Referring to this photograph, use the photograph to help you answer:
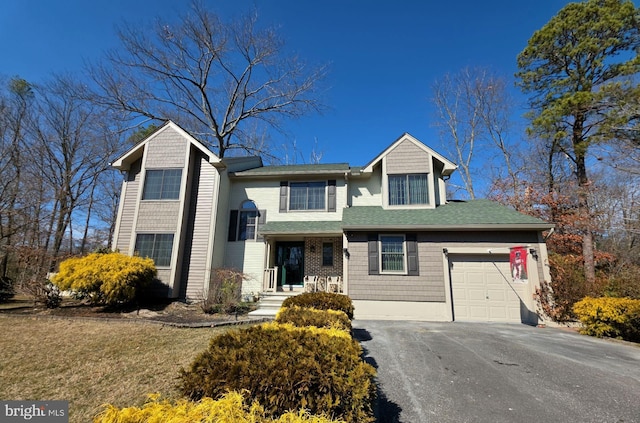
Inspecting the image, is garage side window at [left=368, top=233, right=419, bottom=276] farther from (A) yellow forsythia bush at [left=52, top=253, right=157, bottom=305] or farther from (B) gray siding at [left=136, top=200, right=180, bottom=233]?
(A) yellow forsythia bush at [left=52, top=253, right=157, bottom=305]

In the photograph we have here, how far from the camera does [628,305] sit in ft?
24.6

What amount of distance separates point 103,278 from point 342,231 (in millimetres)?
8376

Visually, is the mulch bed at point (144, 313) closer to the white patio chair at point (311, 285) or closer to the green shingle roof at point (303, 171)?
the white patio chair at point (311, 285)

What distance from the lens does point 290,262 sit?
1261 centimetres

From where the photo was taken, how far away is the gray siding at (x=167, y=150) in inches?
475

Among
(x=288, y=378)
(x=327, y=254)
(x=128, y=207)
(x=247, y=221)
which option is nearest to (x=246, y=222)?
(x=247, y=221)

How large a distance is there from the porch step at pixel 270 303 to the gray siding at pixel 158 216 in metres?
4.77

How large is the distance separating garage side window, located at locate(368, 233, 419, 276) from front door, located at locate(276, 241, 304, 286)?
369 cm

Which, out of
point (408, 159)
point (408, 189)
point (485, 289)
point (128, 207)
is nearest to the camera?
point (485, 289)

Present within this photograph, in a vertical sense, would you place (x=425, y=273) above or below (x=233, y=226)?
below

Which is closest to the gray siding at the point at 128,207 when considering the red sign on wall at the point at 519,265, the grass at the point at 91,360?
the grass at the point at 91,360

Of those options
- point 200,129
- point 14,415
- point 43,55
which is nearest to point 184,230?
point 14,415

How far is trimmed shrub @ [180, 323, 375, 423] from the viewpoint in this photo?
217 cm

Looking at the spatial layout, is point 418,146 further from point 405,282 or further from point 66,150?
point 66,150
